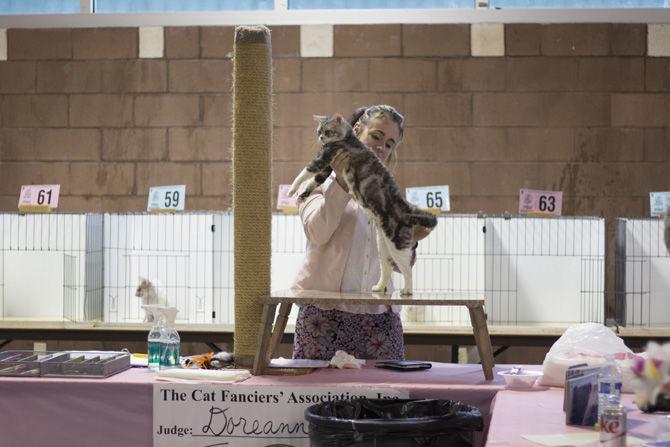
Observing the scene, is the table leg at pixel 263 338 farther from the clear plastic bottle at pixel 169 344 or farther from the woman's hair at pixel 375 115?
the woman's hair at pixel 375 115

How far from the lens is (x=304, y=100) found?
5.95 m

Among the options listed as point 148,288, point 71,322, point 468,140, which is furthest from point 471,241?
point 71,322

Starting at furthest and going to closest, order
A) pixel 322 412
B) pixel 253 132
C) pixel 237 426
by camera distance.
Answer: pixel 253 132
pixel 237 426
pixel 322 412

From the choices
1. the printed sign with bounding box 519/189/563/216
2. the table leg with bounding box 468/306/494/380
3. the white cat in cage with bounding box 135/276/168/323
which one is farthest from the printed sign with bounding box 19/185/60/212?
the table leg with bounding box 468/306/494/380

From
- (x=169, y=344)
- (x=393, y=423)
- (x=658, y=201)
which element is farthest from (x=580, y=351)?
(x=658, y=201)

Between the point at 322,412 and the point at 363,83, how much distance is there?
144 inches

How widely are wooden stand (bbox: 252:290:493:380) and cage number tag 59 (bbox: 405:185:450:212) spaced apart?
291 cm

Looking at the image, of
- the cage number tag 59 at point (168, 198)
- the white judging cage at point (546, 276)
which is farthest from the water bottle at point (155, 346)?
the cage number tag 59 at point (168, 198)

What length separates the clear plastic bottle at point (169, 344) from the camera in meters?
2.98

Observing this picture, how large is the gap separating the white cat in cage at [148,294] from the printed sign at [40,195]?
3.23 ft

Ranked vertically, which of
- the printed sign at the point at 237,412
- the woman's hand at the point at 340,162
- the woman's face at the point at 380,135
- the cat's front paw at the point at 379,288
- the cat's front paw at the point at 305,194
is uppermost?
the woman's face at the point at 380,135

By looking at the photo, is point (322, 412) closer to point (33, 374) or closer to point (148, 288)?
point (33, 374)

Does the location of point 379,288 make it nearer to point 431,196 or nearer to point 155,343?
point 155,343

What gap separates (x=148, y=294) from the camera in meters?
5.44
